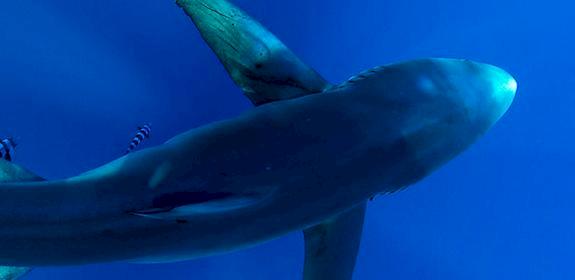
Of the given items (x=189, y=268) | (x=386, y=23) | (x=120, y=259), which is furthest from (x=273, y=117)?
(x=189, y=268)

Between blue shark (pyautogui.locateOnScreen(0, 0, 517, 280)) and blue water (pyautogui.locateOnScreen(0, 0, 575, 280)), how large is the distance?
347 centimetres

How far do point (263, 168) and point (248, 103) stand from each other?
172 inches

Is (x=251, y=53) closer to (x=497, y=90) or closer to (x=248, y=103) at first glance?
(x=497, y=90)

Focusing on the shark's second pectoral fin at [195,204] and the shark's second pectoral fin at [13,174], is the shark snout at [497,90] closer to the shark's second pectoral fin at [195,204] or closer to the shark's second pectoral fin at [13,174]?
the shark's second pectoral fin at [195,204]

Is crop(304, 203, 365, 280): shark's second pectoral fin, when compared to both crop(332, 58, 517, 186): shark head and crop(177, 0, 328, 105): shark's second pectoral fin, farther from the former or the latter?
crop(177, 0, 328, 105): shark's second pectoral fin

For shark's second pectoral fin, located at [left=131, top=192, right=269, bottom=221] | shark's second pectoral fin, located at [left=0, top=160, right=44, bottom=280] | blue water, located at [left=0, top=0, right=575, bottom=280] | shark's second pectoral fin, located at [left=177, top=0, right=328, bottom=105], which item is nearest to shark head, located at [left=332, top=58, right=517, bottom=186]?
shark's second pectoral fin, located at [left=177, top=0, right=328, bottom=105]

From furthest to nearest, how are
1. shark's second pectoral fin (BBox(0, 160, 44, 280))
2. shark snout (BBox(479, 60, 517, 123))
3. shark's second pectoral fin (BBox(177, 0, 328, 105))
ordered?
shark snout (BBox(479, 60, 517, 123)) → shark's second pectoral fin (BBox(177, 0, 328, 105)) → shark's second pectoral fin (BBox(0, 160, 44, 280))

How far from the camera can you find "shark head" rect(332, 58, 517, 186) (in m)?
2.45

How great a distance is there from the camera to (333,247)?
2.87 metres

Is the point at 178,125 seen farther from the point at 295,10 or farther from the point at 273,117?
the point at 273,117

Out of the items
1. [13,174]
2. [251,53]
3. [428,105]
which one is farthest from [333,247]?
[13,174]

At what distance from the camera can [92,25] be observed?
5.71m

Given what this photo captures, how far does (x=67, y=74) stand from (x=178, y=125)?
4.19 feet

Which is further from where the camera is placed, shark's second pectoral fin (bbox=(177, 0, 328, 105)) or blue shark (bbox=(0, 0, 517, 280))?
shark's second pectoral fin (bbox=(177, 0, 328, 105))
